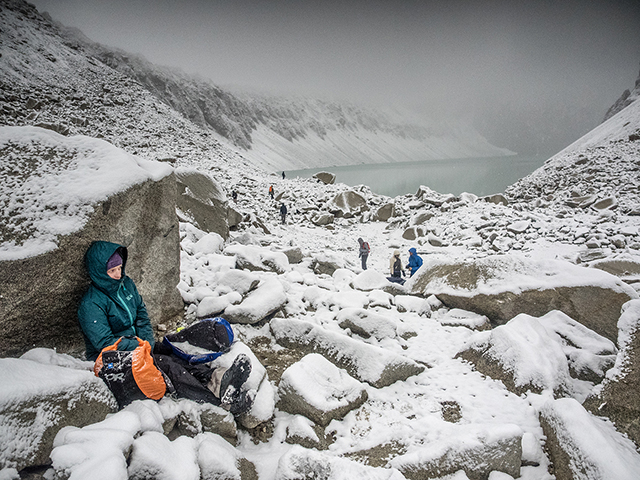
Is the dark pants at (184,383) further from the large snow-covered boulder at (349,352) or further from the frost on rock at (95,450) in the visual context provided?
the large snow-covered boulder at (349,352)

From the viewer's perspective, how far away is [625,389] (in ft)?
11.4

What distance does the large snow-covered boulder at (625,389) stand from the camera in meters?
3.29

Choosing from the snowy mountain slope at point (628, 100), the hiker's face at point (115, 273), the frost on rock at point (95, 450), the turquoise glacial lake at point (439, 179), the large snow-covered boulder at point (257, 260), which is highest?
the snowy mountain slope at point (628, 100)

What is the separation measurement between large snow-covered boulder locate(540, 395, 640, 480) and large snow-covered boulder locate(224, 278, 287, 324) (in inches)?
169

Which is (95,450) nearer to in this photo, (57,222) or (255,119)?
(57,222)

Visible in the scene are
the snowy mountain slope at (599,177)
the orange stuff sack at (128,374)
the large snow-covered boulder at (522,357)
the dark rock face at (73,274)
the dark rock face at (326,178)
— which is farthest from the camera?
the dark rock face at (326,178)

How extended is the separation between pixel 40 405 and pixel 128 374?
26.2 inches

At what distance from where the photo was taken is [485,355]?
15.9 ft

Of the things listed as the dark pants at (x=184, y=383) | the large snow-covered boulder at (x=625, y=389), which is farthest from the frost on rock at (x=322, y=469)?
the large snow-covered boulder at (x=625, y=389)

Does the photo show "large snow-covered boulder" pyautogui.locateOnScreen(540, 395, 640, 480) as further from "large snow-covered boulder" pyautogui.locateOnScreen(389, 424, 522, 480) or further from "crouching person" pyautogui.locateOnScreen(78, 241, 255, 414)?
"crouching person" pyautogui.locateOnScreen(78, 241, 255, 414)

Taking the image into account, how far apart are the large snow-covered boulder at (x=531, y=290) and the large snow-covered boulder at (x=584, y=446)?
3109mm

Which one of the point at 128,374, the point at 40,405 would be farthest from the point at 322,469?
the point at 40,405

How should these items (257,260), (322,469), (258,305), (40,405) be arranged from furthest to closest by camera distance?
(257,260) → (258,305) → (322,469) → (40,405)

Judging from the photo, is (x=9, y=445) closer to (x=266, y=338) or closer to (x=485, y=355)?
(x=266, y=338)
